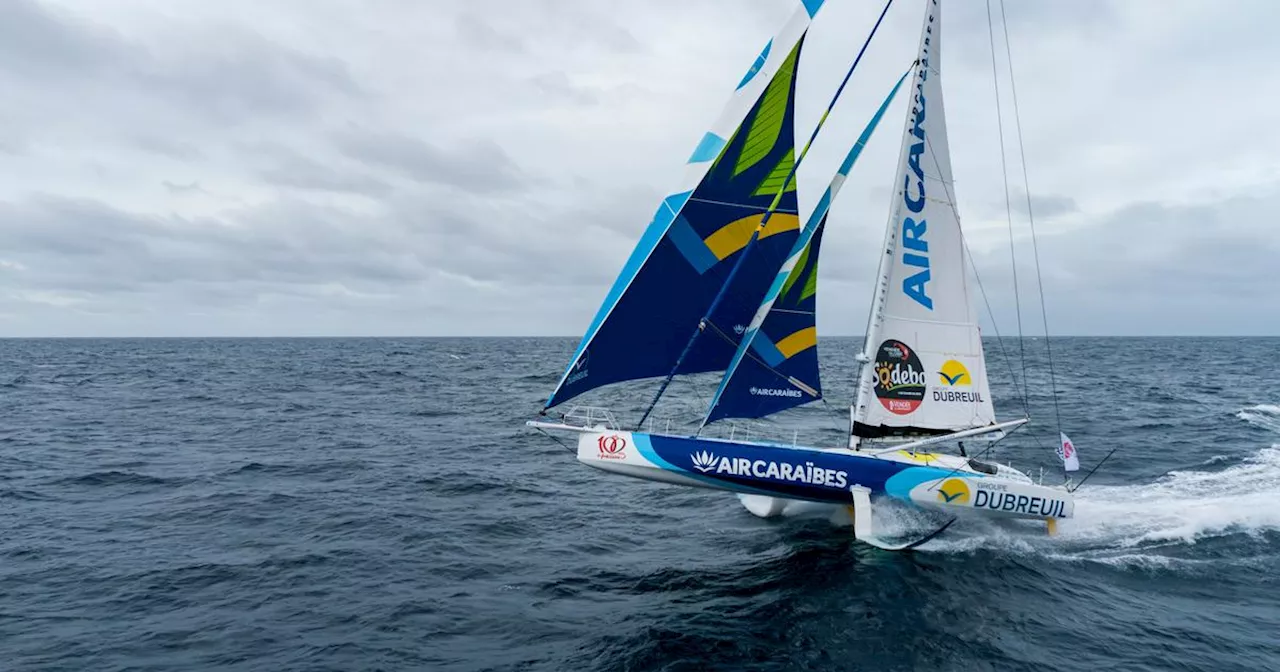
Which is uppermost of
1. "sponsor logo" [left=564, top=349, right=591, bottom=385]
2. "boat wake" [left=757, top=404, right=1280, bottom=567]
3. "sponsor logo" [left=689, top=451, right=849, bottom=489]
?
"sponsor logo" [left=564, top=349, right=591, bottom=385]

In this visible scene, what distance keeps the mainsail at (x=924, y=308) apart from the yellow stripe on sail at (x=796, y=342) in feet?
3.63

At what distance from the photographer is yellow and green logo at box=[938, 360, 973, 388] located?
1376 cm

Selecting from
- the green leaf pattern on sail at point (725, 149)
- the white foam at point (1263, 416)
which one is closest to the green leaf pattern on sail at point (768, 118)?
the green leaf pattern on sail at point (725, 149)

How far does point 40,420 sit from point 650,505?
27.4m

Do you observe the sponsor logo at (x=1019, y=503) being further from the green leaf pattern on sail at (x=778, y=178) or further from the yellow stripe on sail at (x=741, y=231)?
the green leaf pattern on sail at (x=778, y=178)

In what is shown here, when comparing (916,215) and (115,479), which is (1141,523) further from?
(115,479)

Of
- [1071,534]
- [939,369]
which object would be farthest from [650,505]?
[1071,534]

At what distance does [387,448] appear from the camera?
2298 centimetres

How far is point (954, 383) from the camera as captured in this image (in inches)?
544

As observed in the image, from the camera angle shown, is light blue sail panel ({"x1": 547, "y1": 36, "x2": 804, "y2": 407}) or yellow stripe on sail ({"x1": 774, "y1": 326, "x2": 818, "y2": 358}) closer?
light blue sail panel ({"x1": 547, "y1": 36, "x2": 804, "y2": 407})

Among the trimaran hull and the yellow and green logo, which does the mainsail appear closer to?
the yellow and green logo

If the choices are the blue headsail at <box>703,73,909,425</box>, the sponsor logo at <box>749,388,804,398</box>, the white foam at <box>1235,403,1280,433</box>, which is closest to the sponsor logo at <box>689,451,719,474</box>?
the blue headsail at <box>703,73,909,425</box>

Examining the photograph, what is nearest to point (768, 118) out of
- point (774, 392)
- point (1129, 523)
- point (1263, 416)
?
point (774, 392)

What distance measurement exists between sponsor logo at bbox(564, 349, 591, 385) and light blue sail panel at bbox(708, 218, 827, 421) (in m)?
2.57
